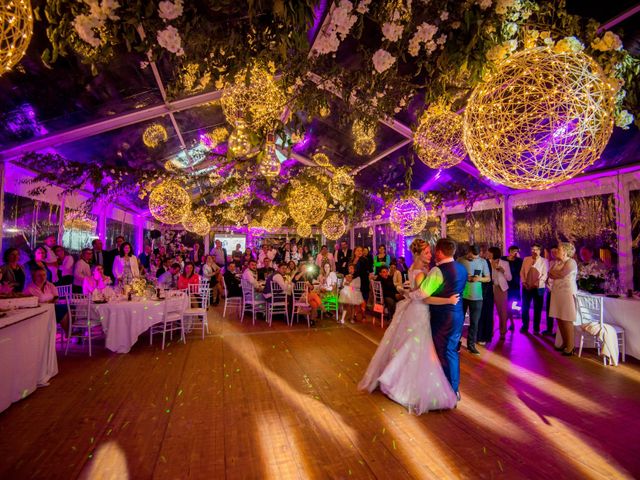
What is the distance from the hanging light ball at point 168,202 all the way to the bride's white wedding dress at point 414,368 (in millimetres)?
4412

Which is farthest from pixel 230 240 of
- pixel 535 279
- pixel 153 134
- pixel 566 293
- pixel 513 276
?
pixel 566 293

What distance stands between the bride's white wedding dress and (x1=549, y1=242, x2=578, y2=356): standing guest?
2937 millimetres


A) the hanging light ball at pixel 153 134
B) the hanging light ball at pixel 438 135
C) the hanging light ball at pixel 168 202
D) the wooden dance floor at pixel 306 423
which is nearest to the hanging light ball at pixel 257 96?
the hanging light ball at pixel 438 135

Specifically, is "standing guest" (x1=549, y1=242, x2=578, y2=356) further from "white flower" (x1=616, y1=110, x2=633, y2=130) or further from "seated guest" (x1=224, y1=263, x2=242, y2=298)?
"seated guest" (x1=224, y1=263, x2=242, y2=298)

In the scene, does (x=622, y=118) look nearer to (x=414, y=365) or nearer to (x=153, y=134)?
(x=414, y=365)

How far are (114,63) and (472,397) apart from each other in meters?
5.97

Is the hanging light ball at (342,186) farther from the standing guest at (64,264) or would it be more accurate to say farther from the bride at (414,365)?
the standing guest at (64,264)

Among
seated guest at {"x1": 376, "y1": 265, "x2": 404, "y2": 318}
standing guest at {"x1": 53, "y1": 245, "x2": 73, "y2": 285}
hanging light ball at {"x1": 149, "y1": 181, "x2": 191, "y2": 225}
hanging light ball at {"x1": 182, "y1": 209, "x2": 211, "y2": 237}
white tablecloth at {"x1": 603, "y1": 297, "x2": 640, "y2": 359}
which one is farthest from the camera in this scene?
hanging light ball at {"x1": 182, "y1": 209, "x2": 211, "y2": 237}

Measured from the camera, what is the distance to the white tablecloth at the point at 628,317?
4.66 meters

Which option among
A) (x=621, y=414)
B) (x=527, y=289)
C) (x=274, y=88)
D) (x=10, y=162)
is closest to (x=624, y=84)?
(x=274, y=88)

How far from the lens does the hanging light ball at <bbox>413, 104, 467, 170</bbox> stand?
3.59m

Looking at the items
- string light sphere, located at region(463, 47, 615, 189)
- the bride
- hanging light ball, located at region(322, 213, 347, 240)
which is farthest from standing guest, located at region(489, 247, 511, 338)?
string light sphere, located at region(463, 47, 615, 189)

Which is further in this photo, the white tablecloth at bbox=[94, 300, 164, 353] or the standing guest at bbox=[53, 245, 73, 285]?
the standing guest at bbox=[53, 245, 73, 285]

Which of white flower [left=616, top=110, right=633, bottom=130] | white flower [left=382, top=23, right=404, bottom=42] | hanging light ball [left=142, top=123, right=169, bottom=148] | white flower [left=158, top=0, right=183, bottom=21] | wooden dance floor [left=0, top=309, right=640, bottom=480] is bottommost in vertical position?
Result: wooden dance floor [left=0, top=309, right=640, bottom=480]
